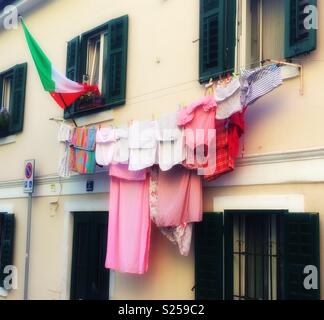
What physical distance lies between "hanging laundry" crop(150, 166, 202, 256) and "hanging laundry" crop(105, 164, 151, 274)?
336mm

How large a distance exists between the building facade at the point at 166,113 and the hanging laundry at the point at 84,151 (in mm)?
511

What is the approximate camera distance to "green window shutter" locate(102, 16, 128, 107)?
7.50 m

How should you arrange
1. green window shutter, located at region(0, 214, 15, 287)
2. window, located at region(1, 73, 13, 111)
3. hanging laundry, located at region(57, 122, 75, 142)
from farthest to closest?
1. window, located at region(1, 73, 13, 111)
2. green window shutter, located at region(0, 214, 15, 287)
3. hanging laundry, located at region(57, 122, 75, 142)

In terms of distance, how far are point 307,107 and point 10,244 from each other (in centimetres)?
641

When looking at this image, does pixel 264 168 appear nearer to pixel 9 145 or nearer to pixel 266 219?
pixel 266 219

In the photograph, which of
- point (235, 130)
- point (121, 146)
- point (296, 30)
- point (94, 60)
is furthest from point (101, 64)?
point (296, 30)

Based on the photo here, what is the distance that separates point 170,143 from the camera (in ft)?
19.5

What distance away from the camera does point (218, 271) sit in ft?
19.0

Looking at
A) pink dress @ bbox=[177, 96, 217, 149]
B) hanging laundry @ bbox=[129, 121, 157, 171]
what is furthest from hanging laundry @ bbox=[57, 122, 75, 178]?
pink dress @ bbox=[177, 96, 217, 149]

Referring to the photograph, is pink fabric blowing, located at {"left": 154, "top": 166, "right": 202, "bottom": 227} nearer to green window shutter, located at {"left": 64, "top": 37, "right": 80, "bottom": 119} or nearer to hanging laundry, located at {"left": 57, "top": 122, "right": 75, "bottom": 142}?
hanging laundry, located at {"left": 57, "top": 122, "right": 75, "bottom": 142}

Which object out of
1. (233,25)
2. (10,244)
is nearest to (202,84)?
(233,25)

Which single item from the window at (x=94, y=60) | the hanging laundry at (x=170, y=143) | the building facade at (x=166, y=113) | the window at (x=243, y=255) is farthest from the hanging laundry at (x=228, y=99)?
the window at (x=94, y=60)

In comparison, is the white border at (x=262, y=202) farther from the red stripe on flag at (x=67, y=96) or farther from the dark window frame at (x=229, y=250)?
the red stripe on flag at (x=67, y=96)

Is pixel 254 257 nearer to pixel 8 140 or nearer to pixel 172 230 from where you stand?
pixel 172 230
